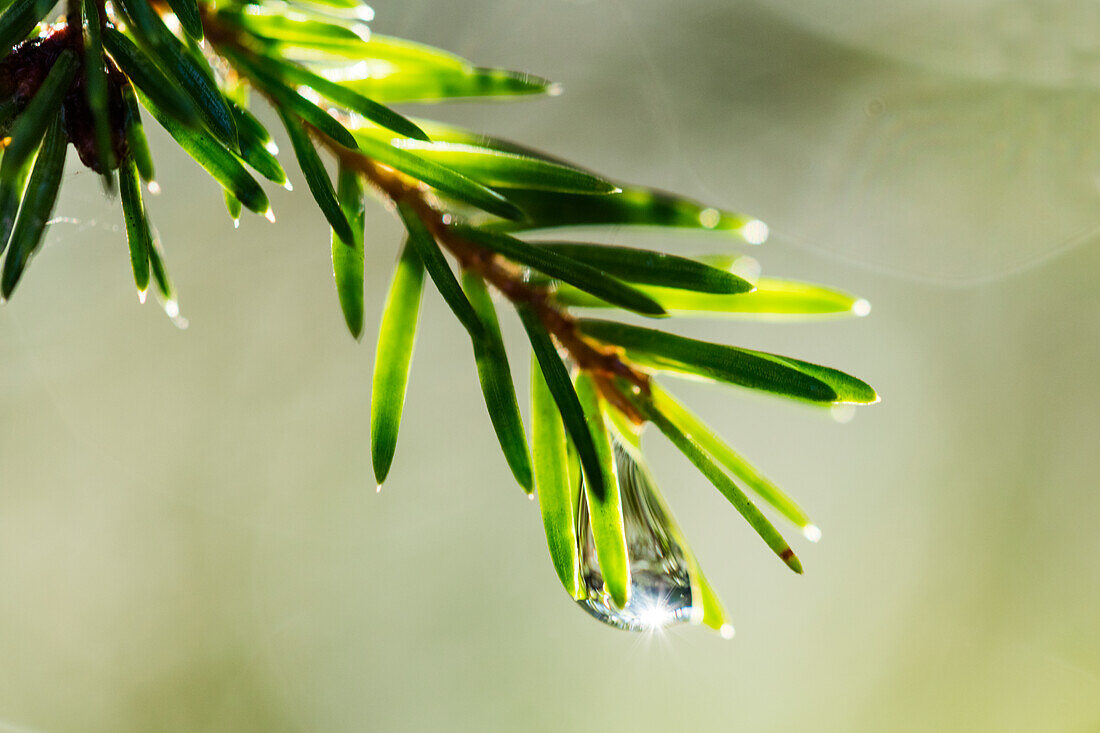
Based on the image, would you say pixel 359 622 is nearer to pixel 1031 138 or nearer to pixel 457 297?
pixel 457 297

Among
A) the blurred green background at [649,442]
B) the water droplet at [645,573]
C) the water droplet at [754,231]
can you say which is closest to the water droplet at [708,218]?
the water droplet at [754,231]

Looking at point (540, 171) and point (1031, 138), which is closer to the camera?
point (540, 171)

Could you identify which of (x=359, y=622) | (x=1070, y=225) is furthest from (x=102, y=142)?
(x=1070, y=225)

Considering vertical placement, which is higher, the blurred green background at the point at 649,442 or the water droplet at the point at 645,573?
the blurred green background at the point at 649,442

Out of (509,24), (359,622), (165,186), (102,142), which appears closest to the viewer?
(102,142)

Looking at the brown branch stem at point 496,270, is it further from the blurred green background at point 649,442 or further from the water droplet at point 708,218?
the blurred green background at point 649,442

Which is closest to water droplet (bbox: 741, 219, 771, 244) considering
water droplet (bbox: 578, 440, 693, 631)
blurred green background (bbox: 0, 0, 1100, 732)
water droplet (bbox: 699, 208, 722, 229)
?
water droplet (bbox: 699, 208, 722, 229)

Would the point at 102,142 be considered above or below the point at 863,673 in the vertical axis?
below

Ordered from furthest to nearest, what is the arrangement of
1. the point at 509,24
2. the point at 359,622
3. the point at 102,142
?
the point at 359,622 < the point at 509,24 < the point at 102,142
